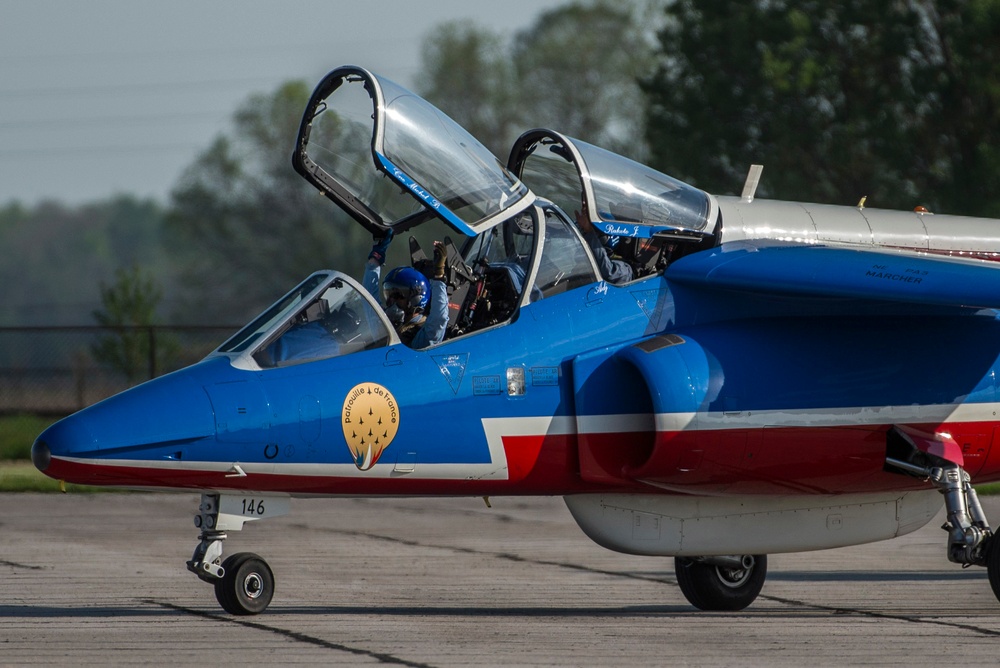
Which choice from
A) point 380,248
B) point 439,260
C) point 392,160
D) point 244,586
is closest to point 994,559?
point 439,260

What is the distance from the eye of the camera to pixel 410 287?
876 centimetres

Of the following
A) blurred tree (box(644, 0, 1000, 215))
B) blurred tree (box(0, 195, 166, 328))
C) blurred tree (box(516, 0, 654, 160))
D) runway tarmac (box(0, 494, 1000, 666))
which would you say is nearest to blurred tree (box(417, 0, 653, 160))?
blurred tree (box(516, 0, 654, 160))

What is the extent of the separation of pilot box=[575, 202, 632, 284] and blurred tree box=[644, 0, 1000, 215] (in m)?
19.8

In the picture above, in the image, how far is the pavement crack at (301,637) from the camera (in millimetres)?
7420

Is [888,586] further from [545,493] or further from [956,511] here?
[545,493]

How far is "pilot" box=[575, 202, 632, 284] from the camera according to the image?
9297 mm

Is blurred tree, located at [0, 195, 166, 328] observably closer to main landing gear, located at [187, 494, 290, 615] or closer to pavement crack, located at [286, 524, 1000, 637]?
pavement crack, located at [286, 524, 1000, 637]

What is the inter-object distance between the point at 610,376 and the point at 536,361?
518 millimetres

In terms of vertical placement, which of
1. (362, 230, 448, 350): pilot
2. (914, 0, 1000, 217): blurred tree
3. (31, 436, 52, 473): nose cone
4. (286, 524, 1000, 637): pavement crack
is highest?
(914, 0, 1000, 217): blurred tree

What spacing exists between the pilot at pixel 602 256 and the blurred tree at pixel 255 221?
168 ft

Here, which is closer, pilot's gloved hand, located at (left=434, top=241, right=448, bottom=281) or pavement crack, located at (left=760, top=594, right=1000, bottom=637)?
pavement crack, located at (left=760, top=594, right=1000, bottom=637)

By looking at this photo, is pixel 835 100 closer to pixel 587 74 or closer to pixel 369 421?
pixel 369 421

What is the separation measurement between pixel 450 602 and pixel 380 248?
267cm

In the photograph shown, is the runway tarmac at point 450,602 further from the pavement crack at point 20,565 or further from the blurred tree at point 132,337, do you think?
the blurred tree at point 132,337
